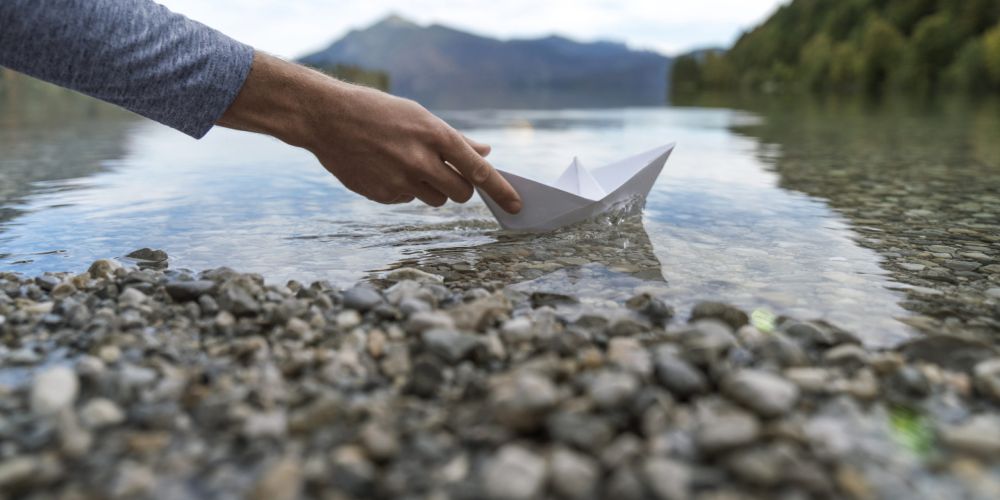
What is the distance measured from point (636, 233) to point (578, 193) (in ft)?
1.39

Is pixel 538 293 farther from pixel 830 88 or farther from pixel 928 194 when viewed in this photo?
pixel 830 88

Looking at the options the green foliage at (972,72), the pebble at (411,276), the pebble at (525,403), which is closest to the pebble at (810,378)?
the pebble at (525,403)

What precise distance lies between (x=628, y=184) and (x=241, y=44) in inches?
88.1

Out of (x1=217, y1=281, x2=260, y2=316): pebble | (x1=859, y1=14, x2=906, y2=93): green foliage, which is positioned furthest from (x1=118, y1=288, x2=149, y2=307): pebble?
(x1=859, y1=14, x2=906, y2=93): green foliage

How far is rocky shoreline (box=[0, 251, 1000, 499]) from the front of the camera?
1347mm

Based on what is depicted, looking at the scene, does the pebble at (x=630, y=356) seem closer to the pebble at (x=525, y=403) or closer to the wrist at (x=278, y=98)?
the pebble at (x=525, y=403)

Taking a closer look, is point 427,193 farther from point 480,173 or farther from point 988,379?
point 988,379

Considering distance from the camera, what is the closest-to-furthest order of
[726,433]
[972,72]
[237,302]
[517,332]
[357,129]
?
[726,433] < [517,332] < [237,302] < [357,129] < [972,72]

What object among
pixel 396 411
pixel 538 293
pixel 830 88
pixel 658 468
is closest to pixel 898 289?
pixel 538 293

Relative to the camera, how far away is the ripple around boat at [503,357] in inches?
54.5

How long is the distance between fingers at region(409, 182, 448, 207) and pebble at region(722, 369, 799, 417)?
201 centimetres

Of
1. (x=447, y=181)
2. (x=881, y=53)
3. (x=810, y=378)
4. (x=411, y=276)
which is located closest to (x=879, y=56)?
(x=881, y=53)

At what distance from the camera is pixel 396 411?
1.65 meters

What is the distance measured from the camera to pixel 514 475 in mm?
1326
